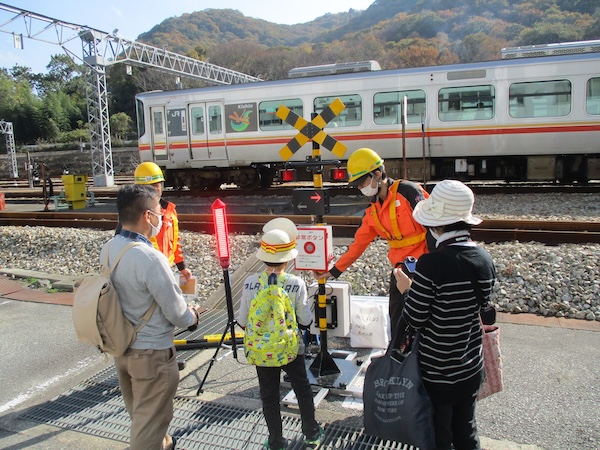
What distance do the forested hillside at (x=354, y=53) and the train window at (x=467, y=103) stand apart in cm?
3883

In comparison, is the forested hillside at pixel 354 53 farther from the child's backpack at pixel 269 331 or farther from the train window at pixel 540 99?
the child's backpack at pixel 269 331

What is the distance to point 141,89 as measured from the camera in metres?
57.2

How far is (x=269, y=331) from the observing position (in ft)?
10.2

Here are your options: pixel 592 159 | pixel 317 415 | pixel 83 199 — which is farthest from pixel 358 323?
pixel 83 199

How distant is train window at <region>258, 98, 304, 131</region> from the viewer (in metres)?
14.6

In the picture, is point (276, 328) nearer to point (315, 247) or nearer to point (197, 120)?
point (315, 247)

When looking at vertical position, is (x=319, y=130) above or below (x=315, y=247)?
above

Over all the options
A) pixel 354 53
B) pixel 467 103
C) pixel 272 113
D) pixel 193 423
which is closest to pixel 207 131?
pixel 272 113

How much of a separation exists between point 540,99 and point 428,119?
2.81m

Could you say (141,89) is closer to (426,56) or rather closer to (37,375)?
(426,56)

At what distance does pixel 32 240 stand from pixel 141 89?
169ft

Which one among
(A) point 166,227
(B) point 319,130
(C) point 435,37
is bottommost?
(A) point 166,227

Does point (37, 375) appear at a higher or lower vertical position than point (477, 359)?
lower

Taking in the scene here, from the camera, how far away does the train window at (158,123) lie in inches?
640
